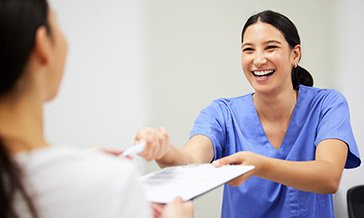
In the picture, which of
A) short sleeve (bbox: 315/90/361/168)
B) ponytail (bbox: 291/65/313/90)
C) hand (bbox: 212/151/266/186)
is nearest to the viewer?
hand (bbox: 212/151/266/186)

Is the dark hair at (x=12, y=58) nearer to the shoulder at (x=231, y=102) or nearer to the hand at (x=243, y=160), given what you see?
the hand at (x=243, y=160)

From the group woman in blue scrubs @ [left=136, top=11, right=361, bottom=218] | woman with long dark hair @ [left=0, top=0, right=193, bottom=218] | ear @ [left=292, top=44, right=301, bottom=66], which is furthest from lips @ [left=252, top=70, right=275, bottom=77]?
woman with long dark hair @ [left=0, top=0, right=193, bottom=218]

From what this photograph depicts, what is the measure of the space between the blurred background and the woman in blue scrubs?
0.36m

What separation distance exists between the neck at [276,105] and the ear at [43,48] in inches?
36.0

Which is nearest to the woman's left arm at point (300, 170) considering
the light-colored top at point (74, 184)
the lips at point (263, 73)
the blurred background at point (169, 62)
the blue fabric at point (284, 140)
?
the blue fabric at point (284, 140)

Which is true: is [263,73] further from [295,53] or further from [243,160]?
[243,160]

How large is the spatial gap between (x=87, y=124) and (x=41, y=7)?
1141 millimetres

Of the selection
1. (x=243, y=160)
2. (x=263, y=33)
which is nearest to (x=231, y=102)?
(x=263, y=33)

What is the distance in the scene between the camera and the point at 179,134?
1.67 m

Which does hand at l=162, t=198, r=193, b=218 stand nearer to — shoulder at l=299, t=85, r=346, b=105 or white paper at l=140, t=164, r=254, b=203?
white paper at l=140, t=164, r=254, b=203

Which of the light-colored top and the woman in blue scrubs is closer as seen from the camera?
the light-colored top

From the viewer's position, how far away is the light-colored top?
0.45 metres

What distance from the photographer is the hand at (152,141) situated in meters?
0.87

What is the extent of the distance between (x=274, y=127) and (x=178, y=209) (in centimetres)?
76
